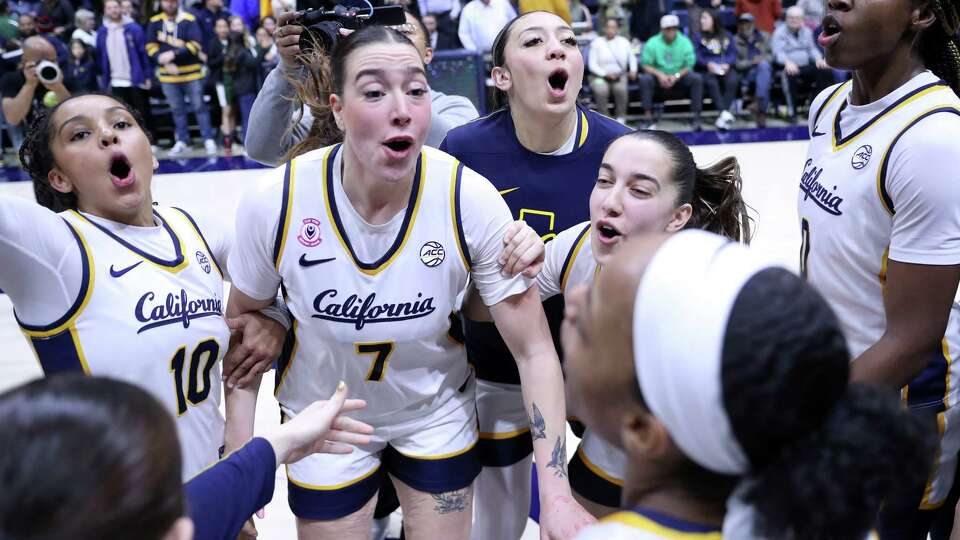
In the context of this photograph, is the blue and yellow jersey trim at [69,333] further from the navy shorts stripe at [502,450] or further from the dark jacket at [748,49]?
the dark jacket at [748,49]

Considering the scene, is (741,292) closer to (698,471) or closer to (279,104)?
(698,471)

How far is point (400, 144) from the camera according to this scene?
7.86 ft

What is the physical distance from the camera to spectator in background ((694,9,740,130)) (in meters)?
12.7

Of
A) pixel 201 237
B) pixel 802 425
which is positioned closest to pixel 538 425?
pixel 201 237

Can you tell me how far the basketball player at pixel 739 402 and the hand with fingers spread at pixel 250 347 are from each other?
4.79 ft

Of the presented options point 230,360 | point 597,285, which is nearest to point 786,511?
point 597,285

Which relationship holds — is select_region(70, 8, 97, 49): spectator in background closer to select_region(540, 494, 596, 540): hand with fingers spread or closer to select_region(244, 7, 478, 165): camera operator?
select_region(244, 7, 478, 165): camera operator

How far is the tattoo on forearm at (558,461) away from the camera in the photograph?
2.41 metres

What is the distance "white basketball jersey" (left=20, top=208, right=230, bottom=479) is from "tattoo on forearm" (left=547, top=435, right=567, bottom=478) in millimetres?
911

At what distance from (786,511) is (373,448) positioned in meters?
1.64

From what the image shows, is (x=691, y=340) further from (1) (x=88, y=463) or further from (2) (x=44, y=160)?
(2) (x=44, y=160)

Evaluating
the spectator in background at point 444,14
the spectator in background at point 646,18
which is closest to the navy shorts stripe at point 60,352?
the spectator in background at point 444,14

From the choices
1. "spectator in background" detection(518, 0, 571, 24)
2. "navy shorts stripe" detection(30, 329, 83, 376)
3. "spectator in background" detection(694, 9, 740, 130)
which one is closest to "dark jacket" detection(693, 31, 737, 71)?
"spectator in background" detection(694, 9, 740, 130)

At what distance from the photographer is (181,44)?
1166 centimetres
